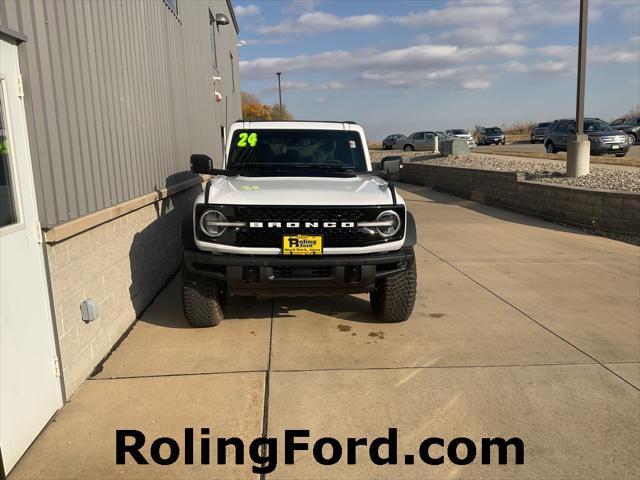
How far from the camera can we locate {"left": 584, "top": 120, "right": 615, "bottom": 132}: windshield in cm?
2283

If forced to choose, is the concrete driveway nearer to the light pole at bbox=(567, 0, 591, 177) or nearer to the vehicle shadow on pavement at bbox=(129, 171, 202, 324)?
the vehicle shadow on pavement at bbox=(129, 171, 202, 324)

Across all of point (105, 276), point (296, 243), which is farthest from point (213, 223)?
point (105, 276)

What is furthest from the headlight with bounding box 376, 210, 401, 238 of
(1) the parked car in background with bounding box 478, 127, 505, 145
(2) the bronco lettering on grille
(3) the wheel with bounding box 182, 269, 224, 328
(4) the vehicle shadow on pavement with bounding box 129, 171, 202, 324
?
(1) the parked car in background with bounding box 478, 127, 505, 145

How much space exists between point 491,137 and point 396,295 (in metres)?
42.3

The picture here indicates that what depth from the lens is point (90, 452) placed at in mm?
2941

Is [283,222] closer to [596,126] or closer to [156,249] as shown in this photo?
[156,249]

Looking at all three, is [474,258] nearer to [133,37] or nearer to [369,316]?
[369,316]

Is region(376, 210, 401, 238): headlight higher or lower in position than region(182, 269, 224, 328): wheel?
higher

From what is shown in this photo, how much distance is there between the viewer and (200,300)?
4625 millimetres

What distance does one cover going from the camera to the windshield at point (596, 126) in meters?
22.8

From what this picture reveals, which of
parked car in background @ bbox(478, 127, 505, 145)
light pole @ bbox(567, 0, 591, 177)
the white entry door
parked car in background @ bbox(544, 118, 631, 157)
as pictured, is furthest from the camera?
parked car in background @ bbox(478, 127, 505, 145)

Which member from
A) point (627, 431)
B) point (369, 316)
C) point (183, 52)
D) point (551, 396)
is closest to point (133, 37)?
point (183, 52)

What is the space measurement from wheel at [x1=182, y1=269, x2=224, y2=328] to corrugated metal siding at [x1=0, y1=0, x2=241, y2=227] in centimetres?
95

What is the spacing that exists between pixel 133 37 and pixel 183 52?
129 inches
